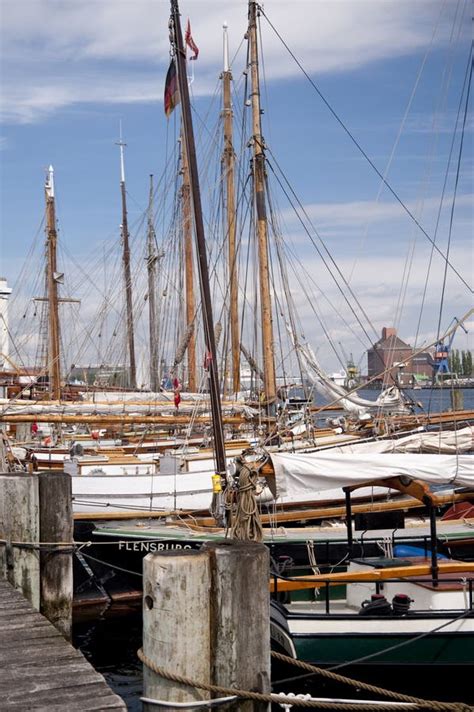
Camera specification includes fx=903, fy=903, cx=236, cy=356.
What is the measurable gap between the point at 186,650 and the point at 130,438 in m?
34.7

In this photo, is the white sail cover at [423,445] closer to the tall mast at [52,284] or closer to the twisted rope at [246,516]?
the twisted rope at [246,516]

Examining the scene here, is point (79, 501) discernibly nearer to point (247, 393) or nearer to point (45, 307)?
point (247, 393)

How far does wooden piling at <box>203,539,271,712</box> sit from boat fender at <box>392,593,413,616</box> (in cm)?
758

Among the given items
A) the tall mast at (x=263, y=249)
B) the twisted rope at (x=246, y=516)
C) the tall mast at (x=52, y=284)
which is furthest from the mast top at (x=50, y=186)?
the twisted rope at (x=246, y=516)

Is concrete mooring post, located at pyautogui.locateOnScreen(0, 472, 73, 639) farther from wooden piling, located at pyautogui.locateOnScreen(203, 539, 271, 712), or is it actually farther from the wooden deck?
wooden piling, located at pyautogui.locateOnScreen(203, 539, 271, 712)

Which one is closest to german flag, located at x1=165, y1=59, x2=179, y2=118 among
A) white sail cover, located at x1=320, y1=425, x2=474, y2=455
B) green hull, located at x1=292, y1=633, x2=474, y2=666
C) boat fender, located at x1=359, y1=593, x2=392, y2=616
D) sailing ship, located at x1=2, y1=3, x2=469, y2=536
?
sailing ship, located at x1=2, y1=3, x2=469, y2=536

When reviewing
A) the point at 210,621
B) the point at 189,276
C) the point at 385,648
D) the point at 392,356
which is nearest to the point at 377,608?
the point at 385,648

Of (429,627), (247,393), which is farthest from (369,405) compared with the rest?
(429,627)

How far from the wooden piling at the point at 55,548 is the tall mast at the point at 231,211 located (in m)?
24.1

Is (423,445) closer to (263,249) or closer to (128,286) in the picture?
(263,249)

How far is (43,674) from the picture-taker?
7.21 meters

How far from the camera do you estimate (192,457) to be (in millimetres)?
25906

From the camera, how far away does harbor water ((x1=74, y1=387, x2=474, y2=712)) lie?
→ 1384 centimetres

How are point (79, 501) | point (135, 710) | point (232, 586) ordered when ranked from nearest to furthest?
point (232, 586)
point (135, 710)
point (79, 501)
